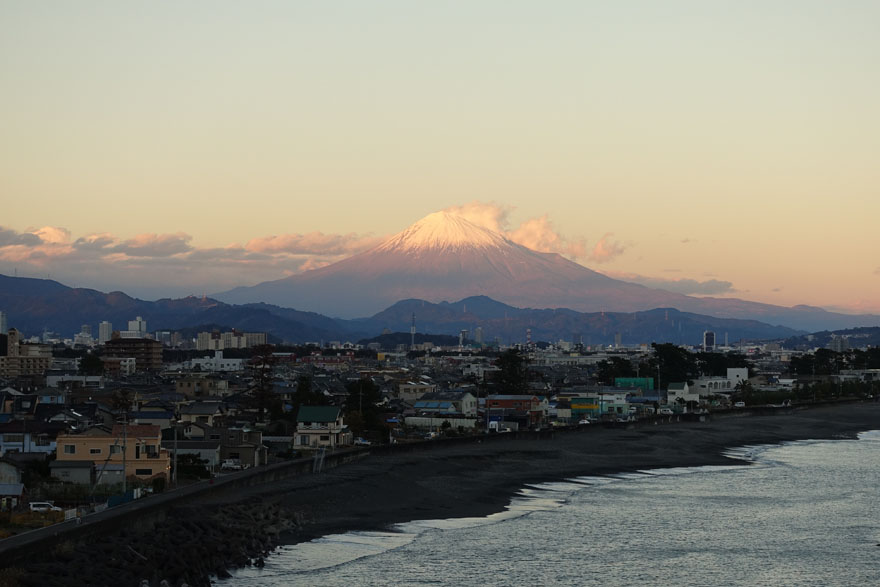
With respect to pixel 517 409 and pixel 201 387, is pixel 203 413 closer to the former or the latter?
pixel 517 409

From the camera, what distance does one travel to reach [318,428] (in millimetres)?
49281

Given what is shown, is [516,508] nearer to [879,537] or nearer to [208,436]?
[879,537]

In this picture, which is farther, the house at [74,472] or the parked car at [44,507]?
the house at [74,472]

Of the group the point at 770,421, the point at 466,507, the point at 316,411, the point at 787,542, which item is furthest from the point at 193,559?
the point at 770,421

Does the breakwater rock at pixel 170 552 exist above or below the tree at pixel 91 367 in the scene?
below

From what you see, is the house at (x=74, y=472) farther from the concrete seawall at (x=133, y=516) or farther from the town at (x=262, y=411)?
the concrete seawall at (x=133, y=516)

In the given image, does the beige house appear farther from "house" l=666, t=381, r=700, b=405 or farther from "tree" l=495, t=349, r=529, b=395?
"house" l=666, t=381, r=700, b=405

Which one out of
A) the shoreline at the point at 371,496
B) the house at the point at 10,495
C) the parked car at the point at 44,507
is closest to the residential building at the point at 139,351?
the shoreline at the point at 371,496

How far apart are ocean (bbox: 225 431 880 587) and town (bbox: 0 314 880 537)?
668 cm

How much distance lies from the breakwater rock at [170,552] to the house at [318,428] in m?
18.3

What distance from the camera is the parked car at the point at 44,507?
91.3ft

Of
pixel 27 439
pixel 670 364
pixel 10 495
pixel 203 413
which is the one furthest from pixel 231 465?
pixel 670 364

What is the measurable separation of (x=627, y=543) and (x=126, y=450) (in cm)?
1549

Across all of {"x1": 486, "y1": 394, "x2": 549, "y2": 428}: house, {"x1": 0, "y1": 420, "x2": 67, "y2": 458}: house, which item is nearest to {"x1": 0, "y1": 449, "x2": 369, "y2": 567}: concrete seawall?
{"x1": 0, "y1": 420, "x2": 67, "y2": 458}: house
